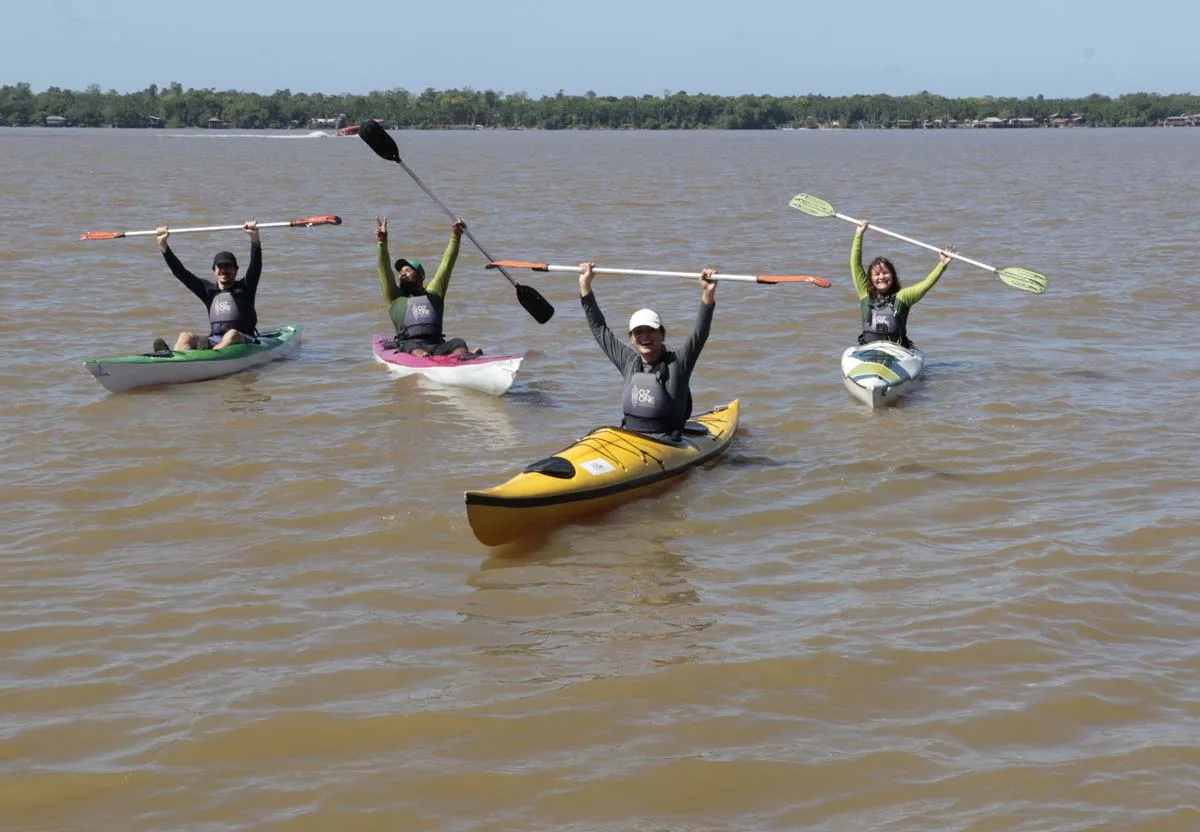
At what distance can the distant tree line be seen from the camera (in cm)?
15262

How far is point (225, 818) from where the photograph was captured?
5.26m

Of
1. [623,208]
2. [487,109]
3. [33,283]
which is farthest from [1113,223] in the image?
[487,109]

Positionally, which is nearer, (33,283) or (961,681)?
Answer: (961,681)

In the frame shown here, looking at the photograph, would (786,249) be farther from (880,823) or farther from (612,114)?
(612,114)

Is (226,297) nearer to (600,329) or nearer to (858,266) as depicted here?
(600,329)

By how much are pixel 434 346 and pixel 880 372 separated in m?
4.15

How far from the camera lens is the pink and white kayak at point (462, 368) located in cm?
1245

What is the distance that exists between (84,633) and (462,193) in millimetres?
32812

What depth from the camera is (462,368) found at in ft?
41.6

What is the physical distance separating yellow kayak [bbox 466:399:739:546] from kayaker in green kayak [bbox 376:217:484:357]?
12.4ft

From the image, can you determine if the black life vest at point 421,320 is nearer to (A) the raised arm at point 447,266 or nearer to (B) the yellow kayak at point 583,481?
(A) the raised arm at point 447,266

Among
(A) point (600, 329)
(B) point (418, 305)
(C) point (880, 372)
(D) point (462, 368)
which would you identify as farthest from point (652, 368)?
(B) point (418, 305)

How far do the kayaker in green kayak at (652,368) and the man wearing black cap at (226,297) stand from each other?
200 inches

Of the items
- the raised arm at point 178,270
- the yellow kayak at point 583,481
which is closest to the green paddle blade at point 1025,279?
the yellow kayak at point 583,481
